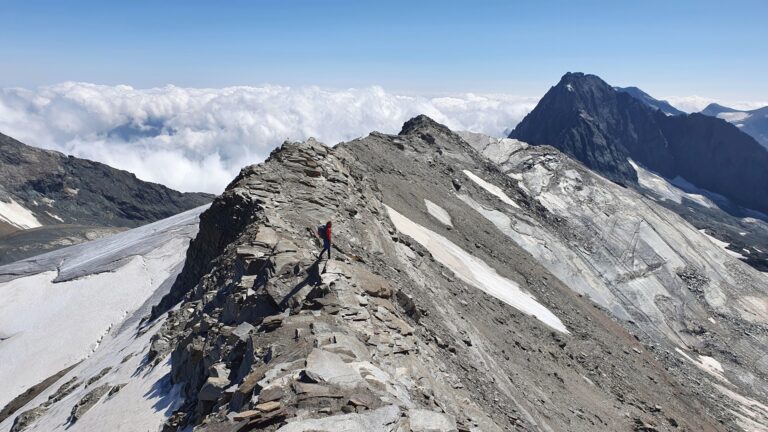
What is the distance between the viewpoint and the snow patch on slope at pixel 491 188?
58.5 meters

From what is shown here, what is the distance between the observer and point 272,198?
24578mm

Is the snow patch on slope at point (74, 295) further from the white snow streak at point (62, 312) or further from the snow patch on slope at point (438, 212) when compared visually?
the snow patch on slope at point (438, 212)

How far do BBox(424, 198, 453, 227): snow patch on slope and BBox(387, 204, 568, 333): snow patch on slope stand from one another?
404 centimetres

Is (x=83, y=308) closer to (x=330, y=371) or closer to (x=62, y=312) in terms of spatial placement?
(x=62, y=312)

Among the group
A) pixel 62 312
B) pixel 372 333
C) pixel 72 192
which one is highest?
pixel 372 333

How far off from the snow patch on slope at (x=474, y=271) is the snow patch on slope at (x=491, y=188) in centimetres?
2070

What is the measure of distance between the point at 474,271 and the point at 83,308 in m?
29.4

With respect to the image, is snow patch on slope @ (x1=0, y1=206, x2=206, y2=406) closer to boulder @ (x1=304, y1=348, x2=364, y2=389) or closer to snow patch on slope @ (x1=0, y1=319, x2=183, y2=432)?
snow patch on slope @ (x1=0, y1=319, x2=183, y2=432)

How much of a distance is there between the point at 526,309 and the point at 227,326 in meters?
22.9

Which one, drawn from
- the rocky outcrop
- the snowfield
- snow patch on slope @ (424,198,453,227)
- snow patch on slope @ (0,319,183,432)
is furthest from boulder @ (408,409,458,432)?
snow patch on slope @ (424,198,453,227)

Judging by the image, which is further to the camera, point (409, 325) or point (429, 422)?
point (409, 325)

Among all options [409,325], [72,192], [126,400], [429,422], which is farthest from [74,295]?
[72,192]

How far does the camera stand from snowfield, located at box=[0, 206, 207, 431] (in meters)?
25.0

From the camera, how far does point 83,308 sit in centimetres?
4153
